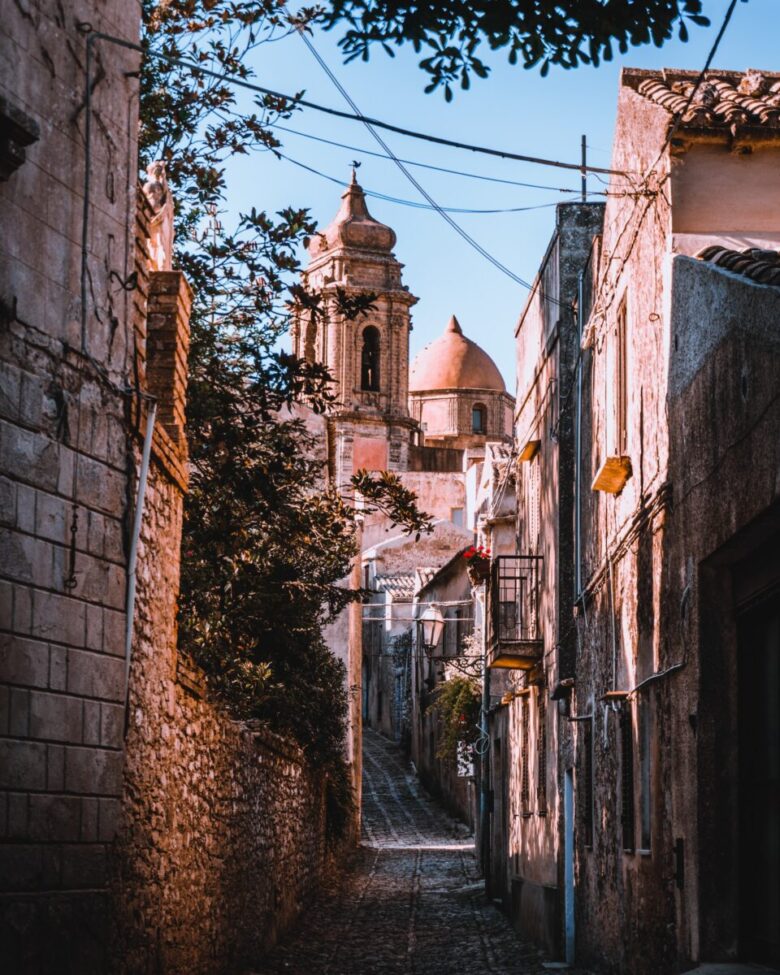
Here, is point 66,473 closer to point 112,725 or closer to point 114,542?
point 114,542

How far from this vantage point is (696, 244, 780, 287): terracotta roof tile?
797cm

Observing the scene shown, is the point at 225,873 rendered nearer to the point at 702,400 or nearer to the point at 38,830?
the point at 38,830

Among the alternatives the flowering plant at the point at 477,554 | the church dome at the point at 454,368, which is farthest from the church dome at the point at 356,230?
the flowering plant at the point at 477,554

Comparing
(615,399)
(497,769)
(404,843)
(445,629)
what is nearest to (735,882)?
(615,399)

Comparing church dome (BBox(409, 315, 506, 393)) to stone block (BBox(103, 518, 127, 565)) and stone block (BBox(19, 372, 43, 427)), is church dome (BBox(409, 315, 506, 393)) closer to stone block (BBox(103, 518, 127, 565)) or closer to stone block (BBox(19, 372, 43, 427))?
stone block (BBox(103, 518, 127, 565))

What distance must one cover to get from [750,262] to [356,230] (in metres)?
65.7

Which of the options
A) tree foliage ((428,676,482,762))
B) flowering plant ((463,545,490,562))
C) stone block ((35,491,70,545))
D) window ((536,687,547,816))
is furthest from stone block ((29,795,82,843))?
tree foliage ((428,676,482,762))

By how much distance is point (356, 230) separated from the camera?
7344 cm

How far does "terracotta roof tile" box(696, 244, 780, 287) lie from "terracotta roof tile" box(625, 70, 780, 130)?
1.18m

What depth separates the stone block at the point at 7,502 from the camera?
24.9ft

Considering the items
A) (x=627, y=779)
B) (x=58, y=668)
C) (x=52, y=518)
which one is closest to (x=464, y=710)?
(x=627, y=779)

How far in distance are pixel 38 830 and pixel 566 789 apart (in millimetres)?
9497

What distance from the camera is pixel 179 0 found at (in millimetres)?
14422

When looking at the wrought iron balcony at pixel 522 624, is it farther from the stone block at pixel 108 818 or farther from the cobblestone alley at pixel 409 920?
the stone block at pixel 108 818
